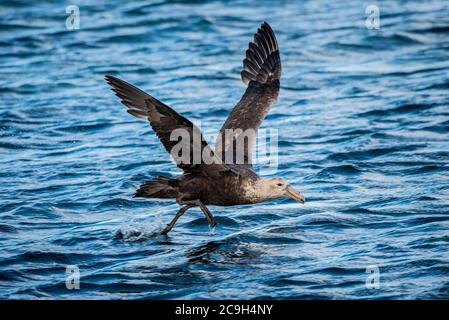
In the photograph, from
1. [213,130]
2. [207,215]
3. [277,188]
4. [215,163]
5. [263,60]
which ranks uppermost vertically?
[263,60]

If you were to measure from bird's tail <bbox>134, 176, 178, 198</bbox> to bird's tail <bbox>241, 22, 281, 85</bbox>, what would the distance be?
268 cm

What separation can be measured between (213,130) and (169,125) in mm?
5825

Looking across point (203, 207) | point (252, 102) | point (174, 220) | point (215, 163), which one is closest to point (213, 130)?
point (252, 102)

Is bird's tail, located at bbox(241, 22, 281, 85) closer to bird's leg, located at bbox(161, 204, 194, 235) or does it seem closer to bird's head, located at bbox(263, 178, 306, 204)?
bird's head, located at bbox(263, 178, 306, 204)

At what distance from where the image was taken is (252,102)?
465 inches

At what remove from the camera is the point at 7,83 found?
1800 cm

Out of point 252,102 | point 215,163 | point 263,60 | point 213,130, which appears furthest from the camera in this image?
point 213,130

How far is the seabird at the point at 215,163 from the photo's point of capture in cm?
930

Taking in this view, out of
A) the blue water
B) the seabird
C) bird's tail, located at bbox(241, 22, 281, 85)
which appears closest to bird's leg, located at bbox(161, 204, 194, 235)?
the seabird

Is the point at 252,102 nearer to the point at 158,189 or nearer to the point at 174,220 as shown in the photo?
the point at 174,220

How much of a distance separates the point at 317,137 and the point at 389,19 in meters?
7.86

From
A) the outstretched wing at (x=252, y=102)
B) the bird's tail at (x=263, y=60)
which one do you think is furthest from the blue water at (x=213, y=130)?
the bird's tail at (x=263, y=60)

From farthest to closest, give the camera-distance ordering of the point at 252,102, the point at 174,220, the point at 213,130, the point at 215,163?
1. the point at 213,130
2. the point at 252,102
3. the point at 174,220
4. the point at 215,163

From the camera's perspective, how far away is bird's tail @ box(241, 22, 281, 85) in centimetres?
1248
